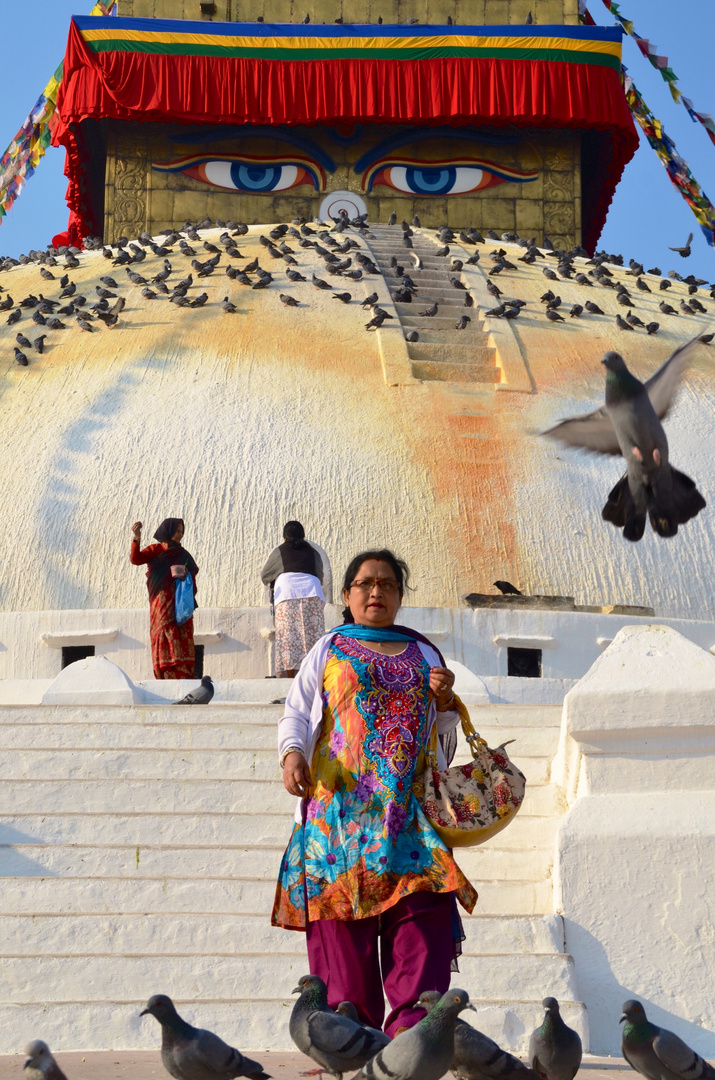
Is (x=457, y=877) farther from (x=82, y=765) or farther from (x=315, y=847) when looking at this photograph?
(x=82, y=765)

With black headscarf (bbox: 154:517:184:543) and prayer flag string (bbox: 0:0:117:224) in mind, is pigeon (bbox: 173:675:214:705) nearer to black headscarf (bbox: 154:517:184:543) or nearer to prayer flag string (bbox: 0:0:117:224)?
black headscarf (bbox: 154:517:184:543)

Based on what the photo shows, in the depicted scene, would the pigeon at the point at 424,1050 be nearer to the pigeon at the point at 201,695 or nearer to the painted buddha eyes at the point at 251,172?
the pigeon at the point at 201,695

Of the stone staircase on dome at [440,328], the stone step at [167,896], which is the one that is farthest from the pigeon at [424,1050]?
the stone staircase on dome at [440,328]

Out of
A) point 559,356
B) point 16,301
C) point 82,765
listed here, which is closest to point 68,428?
point 16,301

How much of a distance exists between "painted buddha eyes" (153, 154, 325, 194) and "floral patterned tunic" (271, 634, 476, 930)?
46.3 ft

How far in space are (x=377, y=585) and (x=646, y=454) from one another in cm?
250

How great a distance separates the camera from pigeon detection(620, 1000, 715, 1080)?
3582 mm

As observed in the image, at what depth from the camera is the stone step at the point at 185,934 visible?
488cm

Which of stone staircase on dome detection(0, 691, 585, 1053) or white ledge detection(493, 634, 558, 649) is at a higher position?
white ledge detection(493, 634, 558, 649)

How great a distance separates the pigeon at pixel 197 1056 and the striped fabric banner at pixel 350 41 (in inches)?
590

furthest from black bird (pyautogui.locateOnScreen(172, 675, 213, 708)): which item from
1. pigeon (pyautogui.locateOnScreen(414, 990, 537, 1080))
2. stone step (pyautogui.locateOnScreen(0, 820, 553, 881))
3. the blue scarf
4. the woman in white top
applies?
pigeon (pyautogui.locateOnScreen(414, 990, 537, 1080))

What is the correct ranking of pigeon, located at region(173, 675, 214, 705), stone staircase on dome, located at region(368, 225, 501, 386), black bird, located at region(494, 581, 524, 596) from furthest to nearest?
stone staircase on dome, located at region(368, 225, 501, 386)
black bird, located at region(494, 581, 524, 596)
pigeon, located at region(173, 675, 214, 705)

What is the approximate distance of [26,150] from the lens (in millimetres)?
18094

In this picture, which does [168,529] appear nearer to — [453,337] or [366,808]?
[366,808]
